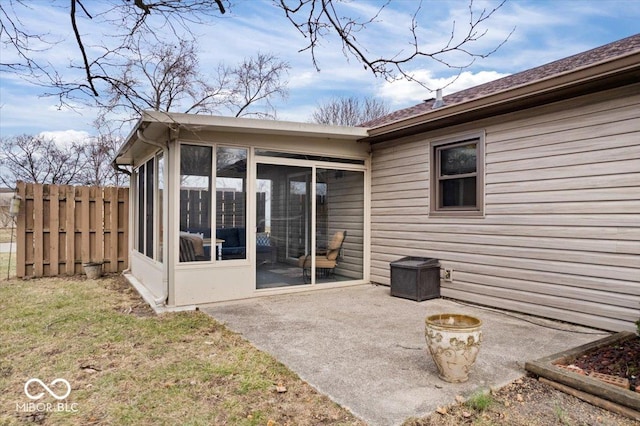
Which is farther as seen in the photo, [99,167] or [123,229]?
[99,167]

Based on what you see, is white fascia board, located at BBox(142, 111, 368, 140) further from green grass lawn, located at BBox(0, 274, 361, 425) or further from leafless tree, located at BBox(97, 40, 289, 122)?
leafless tree, located at BBox(97, 40, 289, 122)

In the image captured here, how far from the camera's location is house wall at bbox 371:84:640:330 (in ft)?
12.9

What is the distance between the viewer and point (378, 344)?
3.70 m

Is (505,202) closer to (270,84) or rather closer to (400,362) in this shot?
(400,362)

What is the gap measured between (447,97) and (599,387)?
20.3ft

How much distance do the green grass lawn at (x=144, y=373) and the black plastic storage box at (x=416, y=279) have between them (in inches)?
106

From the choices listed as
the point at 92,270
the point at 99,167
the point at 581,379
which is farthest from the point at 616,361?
the point at 99,167

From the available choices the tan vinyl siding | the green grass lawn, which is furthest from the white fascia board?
the green grass lawn

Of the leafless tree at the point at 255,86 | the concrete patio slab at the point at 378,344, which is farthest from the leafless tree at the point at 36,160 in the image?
the concrete patio slab at the point at 378,344

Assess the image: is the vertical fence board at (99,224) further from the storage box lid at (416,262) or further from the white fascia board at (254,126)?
the storage box lid at (416,262)

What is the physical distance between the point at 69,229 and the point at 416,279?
664 cm

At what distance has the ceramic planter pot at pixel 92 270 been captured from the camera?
7477mm

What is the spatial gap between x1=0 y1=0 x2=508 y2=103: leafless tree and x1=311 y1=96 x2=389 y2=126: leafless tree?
17.3 metres

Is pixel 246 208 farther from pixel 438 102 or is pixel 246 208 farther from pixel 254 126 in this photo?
pixel 438 102
